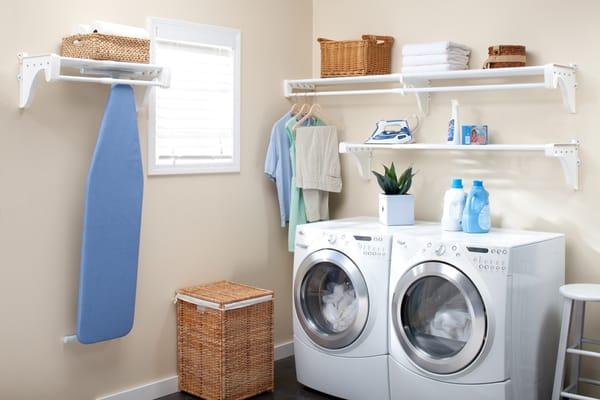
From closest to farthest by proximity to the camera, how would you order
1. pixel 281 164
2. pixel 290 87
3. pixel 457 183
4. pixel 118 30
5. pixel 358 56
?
pixel 118 30, pixel 457 183, pixel 358 56, pixel 281 164, pixel 290 87

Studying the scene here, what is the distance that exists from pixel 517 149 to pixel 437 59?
59 cm

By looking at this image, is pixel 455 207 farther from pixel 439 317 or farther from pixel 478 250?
pixel 439 317

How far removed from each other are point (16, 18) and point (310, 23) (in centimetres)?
188

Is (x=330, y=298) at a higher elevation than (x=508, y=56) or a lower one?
lower

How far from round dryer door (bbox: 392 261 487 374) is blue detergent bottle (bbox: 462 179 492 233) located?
1.03 ft

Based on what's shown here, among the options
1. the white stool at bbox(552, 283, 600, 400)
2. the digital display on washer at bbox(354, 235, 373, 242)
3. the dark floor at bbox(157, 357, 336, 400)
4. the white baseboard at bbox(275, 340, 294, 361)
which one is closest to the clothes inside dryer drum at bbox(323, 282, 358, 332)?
the digital display on washer at bbox(354, 235, 373, 242)

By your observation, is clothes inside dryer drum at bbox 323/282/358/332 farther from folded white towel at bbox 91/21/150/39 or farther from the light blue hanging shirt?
folded white towel at bbox 91/21/150/39

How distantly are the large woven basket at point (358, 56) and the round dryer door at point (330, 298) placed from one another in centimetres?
106

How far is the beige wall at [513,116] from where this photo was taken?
11.3 ft

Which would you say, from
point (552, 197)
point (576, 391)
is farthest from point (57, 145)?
point (576, 391)

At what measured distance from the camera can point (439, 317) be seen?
3.38 meters

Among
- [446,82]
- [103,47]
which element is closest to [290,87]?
[446,82]

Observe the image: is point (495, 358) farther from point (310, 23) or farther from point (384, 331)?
point (310, 23)

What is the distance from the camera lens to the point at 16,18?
3.14 metres
